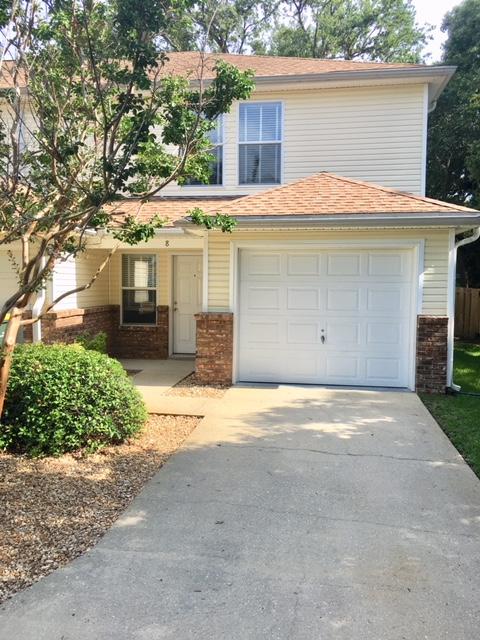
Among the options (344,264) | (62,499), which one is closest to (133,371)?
(344,264)

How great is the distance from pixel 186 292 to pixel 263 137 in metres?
3.87

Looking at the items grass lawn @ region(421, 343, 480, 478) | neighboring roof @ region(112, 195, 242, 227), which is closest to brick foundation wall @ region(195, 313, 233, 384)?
neighboring roof @ region(112, 195, 242, 227)

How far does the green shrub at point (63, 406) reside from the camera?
17.3 feet

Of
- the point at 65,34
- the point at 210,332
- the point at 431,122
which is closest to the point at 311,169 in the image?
the point at 210,332

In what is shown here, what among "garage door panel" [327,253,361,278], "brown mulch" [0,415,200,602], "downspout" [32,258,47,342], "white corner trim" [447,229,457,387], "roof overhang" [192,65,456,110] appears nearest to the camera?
"brown mulch" [0,415,200,602]

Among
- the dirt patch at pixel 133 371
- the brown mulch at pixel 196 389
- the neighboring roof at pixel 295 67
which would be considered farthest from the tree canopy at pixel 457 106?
the dirt patch at pixel 133 371

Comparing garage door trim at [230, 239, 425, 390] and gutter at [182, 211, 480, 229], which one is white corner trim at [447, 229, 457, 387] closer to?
garage door trim at [230, 239, 425, 390]

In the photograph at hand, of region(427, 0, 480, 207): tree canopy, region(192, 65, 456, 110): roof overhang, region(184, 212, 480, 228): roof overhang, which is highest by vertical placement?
region(427, 0, 480, 207): tree canopy

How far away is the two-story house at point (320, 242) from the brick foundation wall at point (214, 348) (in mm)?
25

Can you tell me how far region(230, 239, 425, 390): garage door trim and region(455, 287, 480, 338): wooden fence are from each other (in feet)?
32.6

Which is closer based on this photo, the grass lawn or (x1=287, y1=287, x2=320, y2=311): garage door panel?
the grass lawn

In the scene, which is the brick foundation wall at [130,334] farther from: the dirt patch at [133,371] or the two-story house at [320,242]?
the dirt patch at [133,371]

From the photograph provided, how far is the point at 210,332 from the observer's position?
8977mm

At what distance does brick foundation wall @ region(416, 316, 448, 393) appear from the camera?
829 cm
